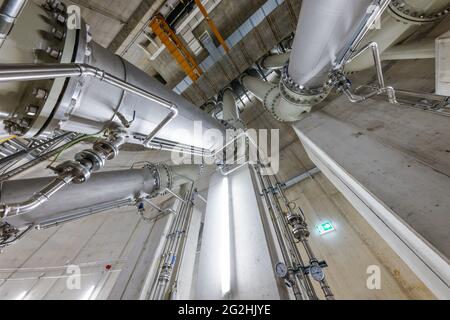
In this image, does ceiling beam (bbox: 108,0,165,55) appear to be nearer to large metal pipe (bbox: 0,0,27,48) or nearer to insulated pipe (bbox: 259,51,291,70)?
insulated pipe (bbox: 259,51,291,70)

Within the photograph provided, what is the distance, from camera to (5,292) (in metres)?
2.25

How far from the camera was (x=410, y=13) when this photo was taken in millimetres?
1464

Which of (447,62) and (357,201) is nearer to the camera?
(447,62)

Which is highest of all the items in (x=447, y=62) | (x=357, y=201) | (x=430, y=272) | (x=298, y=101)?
(x=298, y=101)

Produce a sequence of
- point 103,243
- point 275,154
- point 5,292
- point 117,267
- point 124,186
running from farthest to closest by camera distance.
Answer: point 275,154, point 103,243, point 117,267, point 5,292, point 124,186

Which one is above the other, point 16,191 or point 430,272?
point 16,191

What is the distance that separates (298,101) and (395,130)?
0.83 meters

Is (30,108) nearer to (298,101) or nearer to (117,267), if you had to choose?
(298,101)

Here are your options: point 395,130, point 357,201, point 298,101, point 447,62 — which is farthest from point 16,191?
point 447,62

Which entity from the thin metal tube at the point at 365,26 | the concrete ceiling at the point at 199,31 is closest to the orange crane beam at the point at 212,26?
the concrete ceiling at the point at 199,31

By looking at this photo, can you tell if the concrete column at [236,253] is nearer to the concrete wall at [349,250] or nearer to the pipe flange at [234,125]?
the pipe flange at [234,125]

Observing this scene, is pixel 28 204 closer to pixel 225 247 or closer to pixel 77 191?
pixel 77 191

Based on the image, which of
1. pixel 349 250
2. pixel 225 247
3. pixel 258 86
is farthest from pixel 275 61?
pixel 225 247

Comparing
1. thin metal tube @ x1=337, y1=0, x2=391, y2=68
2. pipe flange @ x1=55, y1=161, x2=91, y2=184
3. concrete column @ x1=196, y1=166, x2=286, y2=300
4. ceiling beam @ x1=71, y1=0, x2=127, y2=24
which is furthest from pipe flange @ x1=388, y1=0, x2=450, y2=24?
ceiling beam @ x1=71, y1=0, x2=127, y2=24
